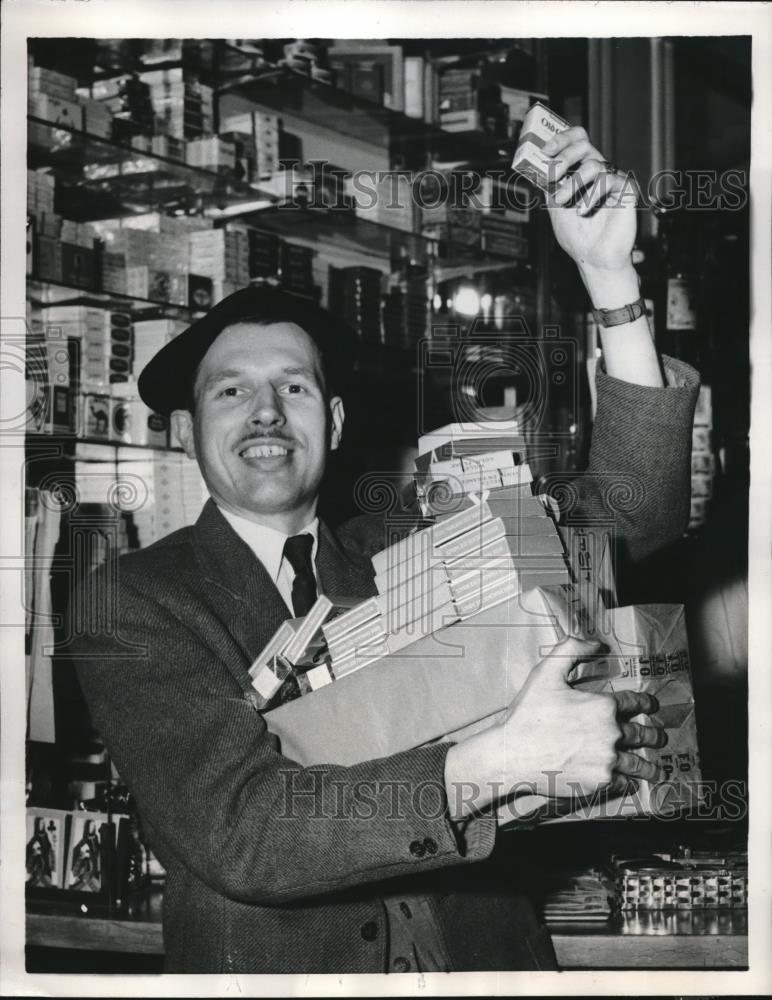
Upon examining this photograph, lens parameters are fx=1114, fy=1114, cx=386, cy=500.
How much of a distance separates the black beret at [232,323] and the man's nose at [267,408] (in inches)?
6.4

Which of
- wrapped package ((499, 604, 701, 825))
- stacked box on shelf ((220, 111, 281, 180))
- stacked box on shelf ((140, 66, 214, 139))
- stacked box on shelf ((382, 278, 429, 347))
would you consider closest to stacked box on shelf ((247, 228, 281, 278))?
stacked box on shelf ((220, 111, 281, 180))

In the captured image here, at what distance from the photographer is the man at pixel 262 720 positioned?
1769 millimetres

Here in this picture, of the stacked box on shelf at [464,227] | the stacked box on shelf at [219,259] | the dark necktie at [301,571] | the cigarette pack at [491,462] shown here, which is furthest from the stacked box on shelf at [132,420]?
the stacked box on shelf at [464,227]

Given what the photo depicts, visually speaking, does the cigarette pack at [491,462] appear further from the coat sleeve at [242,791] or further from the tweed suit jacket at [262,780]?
the coat sleeve at [242,791]

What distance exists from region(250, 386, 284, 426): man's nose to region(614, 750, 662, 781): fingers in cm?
101

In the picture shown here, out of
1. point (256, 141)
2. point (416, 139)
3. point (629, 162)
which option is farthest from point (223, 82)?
point (629, 162)

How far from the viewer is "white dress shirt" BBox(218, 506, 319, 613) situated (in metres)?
2.34

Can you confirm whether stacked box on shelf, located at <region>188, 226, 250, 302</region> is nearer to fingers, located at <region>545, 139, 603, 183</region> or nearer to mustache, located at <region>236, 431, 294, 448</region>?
mustache, located at <region>236, 431, 294, 448</region>

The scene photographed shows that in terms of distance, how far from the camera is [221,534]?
2.29m

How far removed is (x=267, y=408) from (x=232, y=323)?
0.68ft

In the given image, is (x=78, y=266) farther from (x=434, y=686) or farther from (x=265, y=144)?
(x=434, y=686)

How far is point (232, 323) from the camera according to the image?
94.2 inches

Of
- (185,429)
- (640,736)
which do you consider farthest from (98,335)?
(640,736)

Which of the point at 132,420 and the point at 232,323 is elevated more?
the point at 232,323
